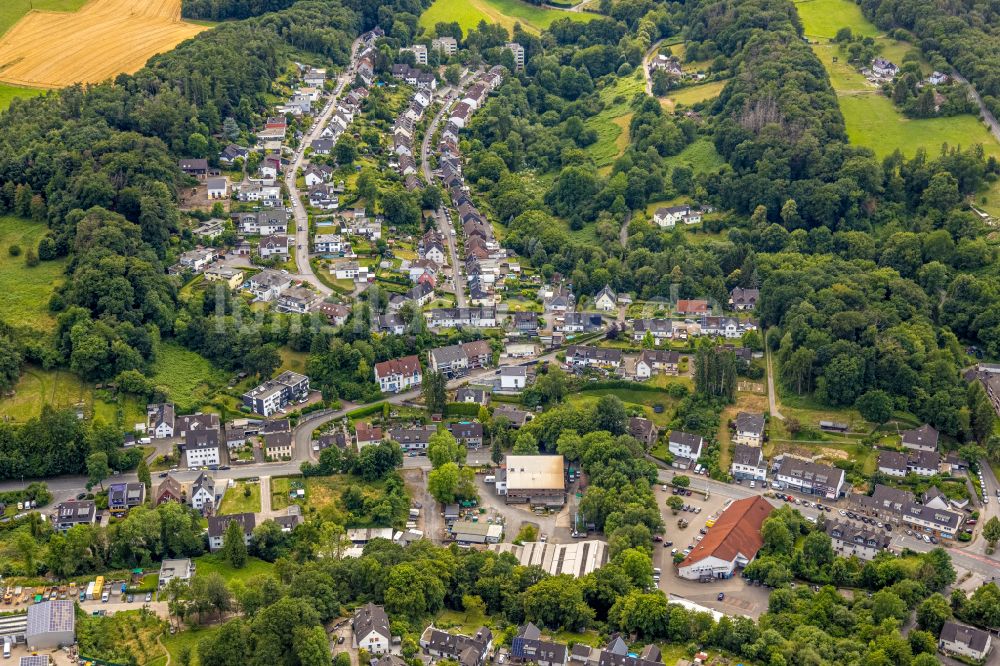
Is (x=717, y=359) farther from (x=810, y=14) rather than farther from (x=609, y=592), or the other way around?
(x=810, y=14)

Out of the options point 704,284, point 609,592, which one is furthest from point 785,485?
point 704,284

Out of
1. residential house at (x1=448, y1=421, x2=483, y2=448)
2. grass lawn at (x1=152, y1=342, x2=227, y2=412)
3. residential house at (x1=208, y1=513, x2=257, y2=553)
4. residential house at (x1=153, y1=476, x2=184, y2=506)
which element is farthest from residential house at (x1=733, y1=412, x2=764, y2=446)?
residential house at (x1=153, y1=476, x2=184, y2=506)

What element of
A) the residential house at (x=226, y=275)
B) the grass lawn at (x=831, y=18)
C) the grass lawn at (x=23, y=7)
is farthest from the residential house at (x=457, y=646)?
the grass lawn at (x=23, y=7)

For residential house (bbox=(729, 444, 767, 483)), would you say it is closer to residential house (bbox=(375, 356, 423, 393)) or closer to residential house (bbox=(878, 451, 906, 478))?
residential house (bbox=(878, 451, 906, 478))

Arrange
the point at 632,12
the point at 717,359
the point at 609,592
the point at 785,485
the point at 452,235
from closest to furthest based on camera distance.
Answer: the point at 609,592
the point at 785,485
the point at 717,359
the point at 452,235
the point at 632,12

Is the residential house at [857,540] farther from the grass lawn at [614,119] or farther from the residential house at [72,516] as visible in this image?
the grass lawn at [614,119]

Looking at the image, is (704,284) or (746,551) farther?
(704,284)
